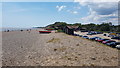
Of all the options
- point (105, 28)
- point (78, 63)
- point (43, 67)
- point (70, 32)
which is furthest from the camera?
point (105, 28)

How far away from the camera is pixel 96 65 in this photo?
13.2m

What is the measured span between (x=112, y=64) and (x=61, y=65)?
6367 millimetres

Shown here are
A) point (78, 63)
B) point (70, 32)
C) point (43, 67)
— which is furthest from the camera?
point (70, 32)

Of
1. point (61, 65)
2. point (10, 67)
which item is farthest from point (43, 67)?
point (10, 67)

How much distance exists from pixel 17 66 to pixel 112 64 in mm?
11763

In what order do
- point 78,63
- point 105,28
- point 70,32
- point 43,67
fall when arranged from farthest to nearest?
1. point 105,28
2. point 70,32
3. point 78,63
4. point 43,67

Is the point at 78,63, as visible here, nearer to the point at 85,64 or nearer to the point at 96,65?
the point at 85,64

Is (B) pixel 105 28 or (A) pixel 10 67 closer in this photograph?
(A) pixel 10 67

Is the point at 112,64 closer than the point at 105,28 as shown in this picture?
Yes

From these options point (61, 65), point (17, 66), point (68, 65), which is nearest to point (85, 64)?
point (68, 65)

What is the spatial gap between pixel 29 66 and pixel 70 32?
52437mm

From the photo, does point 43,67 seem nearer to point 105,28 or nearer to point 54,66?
point 54,66

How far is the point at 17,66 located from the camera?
1347cm

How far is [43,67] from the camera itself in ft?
42.2
